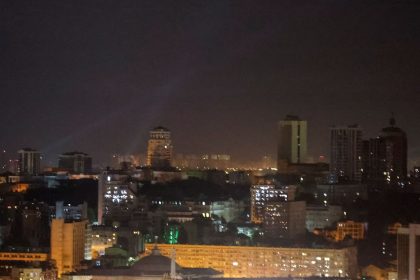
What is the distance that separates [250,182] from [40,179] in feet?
11.5

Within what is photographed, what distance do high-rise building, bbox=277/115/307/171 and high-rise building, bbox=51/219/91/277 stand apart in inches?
316

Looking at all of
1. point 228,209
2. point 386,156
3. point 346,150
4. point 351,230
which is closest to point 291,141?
point 346,150

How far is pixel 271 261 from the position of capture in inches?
522

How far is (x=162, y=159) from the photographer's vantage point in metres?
23.1

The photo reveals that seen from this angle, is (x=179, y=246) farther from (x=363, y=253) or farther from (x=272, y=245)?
(x=363, y=253)

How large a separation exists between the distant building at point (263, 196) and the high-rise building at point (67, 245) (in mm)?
3504

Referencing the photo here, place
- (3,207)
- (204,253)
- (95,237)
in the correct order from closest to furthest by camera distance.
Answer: (204,253), (95,237), (3,207)

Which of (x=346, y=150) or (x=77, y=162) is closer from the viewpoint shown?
(x=346, y=150)

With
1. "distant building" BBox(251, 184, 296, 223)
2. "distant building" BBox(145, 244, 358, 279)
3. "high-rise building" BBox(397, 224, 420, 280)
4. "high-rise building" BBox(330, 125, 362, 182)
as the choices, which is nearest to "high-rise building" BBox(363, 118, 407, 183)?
"high-rise building" BBox(330, 125, 362, 182)

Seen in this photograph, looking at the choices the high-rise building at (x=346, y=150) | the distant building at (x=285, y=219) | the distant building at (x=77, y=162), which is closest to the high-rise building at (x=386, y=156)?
the high-rise building at (x=346, y=150)

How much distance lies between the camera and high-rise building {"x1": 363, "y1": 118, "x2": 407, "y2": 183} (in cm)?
1973

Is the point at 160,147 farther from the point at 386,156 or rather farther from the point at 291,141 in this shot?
the point at 386,156

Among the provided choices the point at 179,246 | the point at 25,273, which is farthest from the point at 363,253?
the point at 25,273

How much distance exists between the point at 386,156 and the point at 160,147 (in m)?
4.68
